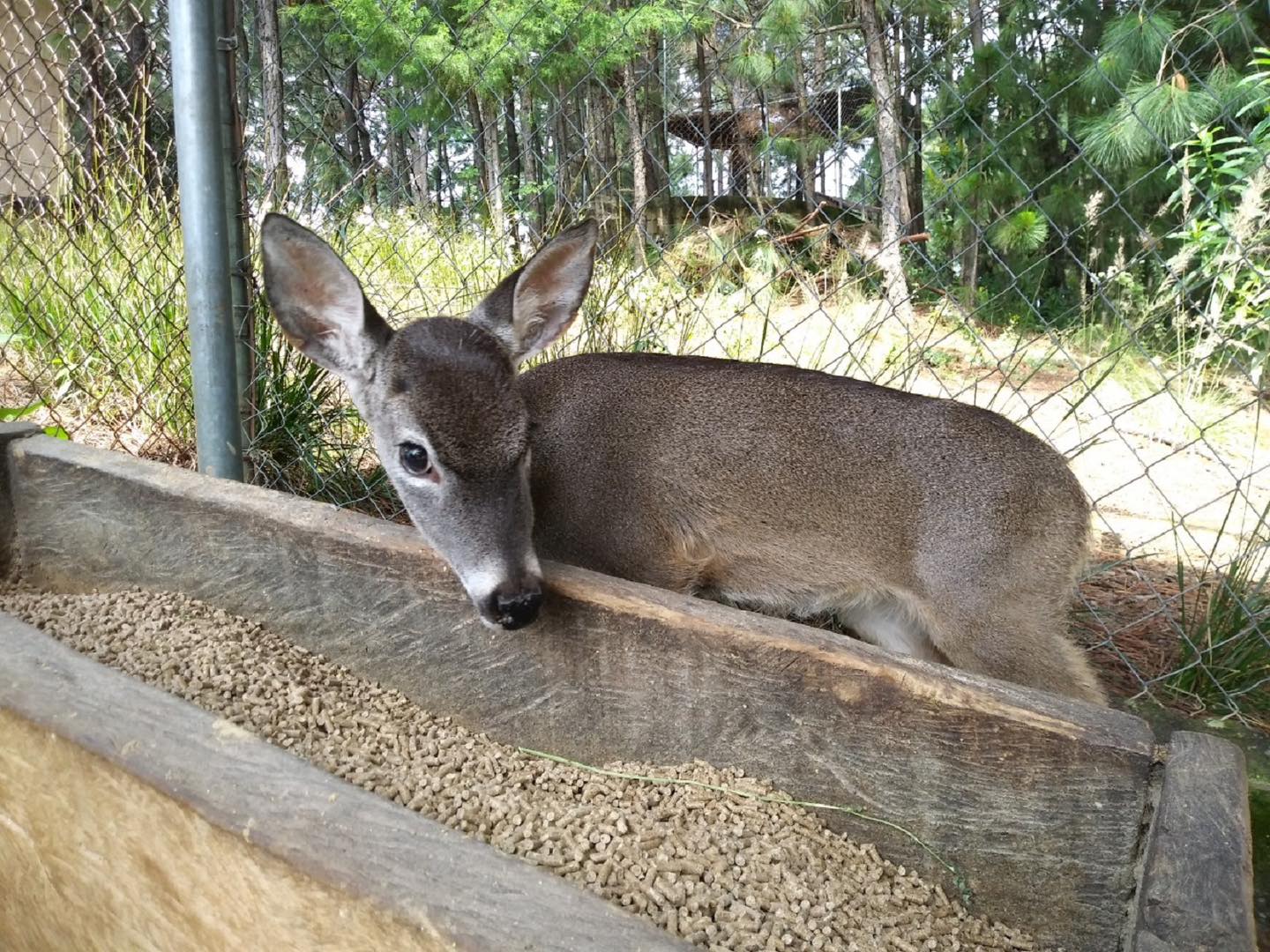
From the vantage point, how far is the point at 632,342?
4.86 metres

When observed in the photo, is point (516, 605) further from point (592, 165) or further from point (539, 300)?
point (592, 165)

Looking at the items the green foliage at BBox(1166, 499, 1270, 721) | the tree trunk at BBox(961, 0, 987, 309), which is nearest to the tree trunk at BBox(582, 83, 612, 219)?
the tree trunk at BBox(961, 0, 987, 309)

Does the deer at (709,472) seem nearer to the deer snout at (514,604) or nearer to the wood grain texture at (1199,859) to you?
the deer snout at (514,604)

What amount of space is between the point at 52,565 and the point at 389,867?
8.08 feet

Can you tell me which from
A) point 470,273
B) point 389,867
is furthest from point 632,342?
point 389,867

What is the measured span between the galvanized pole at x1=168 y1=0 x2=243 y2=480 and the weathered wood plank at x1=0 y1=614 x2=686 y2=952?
1.54 meters

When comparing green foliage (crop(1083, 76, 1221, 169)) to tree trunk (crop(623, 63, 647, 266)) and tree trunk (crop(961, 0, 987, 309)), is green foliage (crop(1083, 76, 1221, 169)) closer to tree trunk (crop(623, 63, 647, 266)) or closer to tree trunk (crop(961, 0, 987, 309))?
tree trunk (crop(961, 0, 987, 309))

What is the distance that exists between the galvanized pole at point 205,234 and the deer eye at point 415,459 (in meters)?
1.28

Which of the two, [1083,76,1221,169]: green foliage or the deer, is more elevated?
[1083,76,1221,169]: green foliage

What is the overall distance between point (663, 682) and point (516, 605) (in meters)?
0.43

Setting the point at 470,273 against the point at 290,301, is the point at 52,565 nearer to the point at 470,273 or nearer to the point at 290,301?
the point at 290,301

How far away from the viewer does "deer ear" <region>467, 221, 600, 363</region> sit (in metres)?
2.74

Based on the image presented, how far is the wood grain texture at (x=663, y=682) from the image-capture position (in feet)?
6.20

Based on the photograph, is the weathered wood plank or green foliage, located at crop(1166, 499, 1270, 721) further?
green foliage, located at crop(1166, 499, 1270, 721)
